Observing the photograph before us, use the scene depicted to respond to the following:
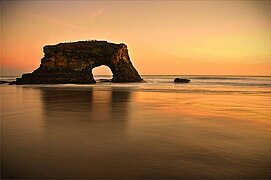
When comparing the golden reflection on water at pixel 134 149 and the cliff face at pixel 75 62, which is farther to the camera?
the cliff face at pixel 75 62

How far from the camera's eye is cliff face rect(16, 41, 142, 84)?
4141 centimetres

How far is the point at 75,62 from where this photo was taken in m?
43.2

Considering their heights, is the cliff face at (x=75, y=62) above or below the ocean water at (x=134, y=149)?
above

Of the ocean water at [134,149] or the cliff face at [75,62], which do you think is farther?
the cliff face at [75,62]

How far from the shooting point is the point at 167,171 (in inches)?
146

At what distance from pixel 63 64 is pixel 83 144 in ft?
131

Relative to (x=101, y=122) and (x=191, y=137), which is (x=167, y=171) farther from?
(x=101, y=122)

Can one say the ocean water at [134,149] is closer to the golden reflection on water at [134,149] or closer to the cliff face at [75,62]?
the golden reflection on water at [134,149]

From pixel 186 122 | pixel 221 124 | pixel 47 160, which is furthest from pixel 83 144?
pixel 221 124

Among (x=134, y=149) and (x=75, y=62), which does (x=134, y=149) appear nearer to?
(x=134, y=149)

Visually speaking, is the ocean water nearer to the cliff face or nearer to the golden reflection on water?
the golden reflection on water

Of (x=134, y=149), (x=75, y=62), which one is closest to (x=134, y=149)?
(x=134, y=149)

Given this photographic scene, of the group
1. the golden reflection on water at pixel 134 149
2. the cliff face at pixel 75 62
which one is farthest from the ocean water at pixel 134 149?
the cliff face at pixel 75 62

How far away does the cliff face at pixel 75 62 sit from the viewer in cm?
4141
